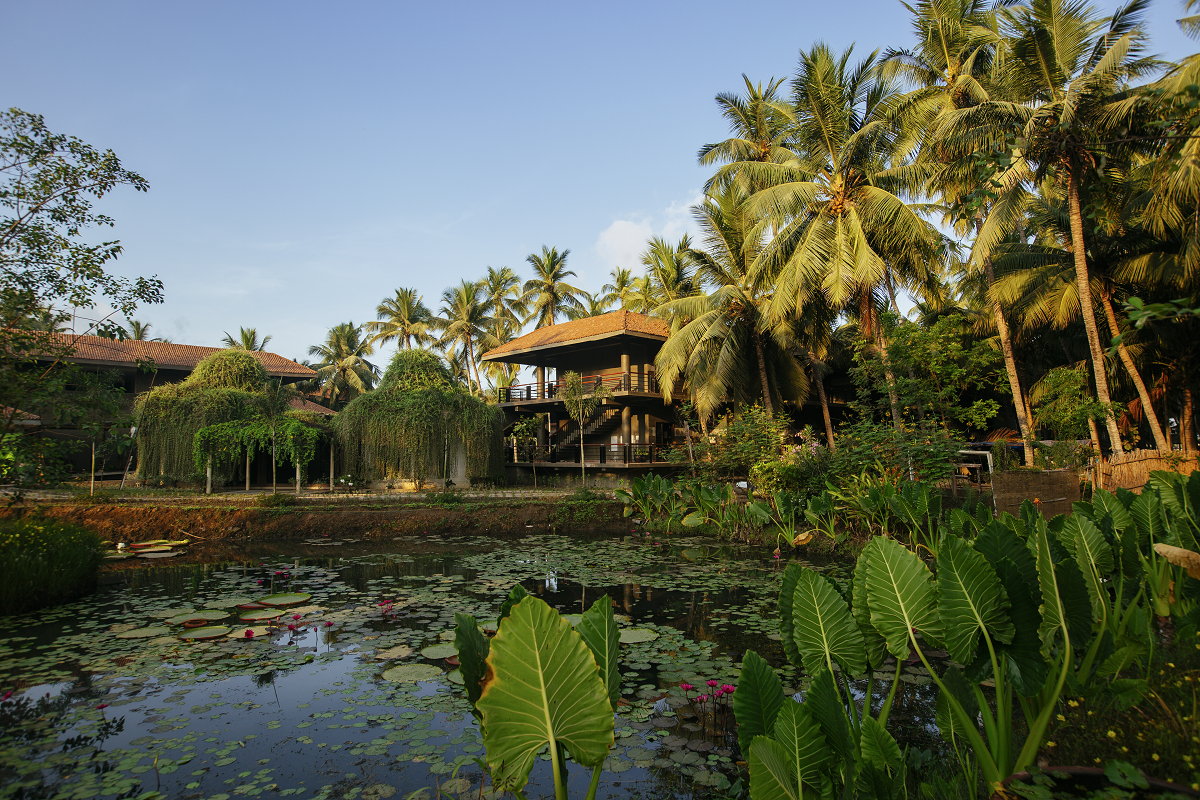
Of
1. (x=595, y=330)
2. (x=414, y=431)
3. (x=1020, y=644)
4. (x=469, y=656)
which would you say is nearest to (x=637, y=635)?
(x=1020, y=644)

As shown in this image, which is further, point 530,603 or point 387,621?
point 387,621

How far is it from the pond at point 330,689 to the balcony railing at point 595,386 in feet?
43.8

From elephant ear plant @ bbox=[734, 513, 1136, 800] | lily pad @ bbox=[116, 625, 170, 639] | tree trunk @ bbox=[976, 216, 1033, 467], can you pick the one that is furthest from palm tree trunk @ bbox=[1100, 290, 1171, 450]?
lily pad @ bbox=[116, 625, 170, 639]

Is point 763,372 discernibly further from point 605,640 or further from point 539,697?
point 539,697

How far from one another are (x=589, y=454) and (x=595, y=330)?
4588mm

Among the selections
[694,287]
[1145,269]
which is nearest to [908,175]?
[1145,269]

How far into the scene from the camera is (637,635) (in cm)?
573

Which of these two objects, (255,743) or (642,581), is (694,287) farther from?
(255,743)

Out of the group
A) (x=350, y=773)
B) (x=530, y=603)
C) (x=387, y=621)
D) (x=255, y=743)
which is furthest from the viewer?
(x=387, y=621)

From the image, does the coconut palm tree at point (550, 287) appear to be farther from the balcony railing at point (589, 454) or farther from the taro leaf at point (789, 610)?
the taro leaf at point (789, 610)

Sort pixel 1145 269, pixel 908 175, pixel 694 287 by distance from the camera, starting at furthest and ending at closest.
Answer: pixel 694 287
pixel 908 175
pixel 1145 269

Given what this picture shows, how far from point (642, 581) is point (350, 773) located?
5.43 metres

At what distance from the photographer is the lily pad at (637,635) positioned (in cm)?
564

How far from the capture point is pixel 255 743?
3.93m
